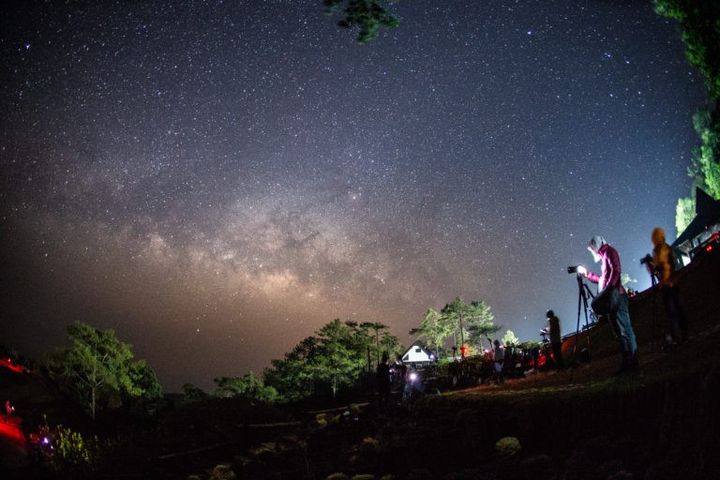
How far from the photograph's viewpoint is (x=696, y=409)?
2.81 metres

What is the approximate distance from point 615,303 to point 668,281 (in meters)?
1.64

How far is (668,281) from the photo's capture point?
6555 millimetres

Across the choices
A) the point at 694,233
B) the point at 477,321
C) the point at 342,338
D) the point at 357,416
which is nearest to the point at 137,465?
the point at 357,416

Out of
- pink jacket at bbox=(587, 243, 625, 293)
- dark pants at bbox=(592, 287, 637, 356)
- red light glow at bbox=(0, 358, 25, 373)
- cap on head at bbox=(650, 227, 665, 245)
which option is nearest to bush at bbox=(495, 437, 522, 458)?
dark pants at bbox=(592, 287, 637, 356)

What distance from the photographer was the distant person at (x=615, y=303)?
17.9 ft

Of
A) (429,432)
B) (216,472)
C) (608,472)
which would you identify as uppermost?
(608,472)

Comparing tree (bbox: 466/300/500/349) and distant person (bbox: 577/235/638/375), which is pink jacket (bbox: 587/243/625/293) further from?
tree (bbox: 466/300/500/349)

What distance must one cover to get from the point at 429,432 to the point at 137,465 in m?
7.71

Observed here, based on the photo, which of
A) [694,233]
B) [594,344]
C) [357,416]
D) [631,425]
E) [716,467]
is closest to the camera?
[716,467]

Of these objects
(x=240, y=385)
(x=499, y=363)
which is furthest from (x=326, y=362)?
(x=499, y=363)

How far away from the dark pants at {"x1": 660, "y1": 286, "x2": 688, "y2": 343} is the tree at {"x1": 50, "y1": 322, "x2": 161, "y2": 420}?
128 ft

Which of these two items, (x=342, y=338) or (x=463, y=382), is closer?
(x=463, y=382)

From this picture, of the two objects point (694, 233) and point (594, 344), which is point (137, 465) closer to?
point (594, 344)

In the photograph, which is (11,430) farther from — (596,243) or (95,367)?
(95,367)
